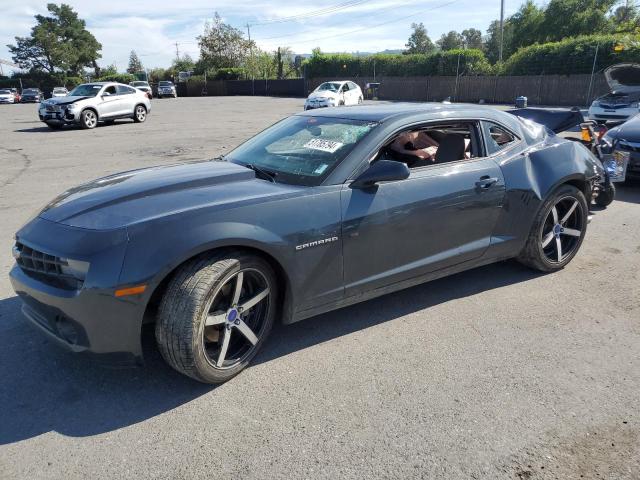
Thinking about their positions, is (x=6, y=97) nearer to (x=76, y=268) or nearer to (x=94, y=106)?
(x=94, y=106)

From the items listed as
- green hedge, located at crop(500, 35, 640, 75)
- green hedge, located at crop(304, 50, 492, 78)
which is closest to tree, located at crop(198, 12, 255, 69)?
green hedge, located at crop(304, 50, 492, 78)

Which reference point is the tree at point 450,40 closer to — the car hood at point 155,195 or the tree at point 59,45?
the tree at point 59,45

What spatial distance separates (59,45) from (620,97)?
85676 millimetres

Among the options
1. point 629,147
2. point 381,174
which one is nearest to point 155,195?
point 381,174

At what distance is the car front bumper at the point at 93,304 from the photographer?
101 inches

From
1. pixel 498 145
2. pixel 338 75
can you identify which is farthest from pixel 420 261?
pixel 338 75

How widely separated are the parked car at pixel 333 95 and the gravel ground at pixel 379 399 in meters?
23.1

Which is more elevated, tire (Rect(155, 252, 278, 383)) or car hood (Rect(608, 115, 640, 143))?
car hood (Rect(608, 115, 640, 143))

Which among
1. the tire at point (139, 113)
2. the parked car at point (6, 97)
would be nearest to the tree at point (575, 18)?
the tire at point (139, 113)

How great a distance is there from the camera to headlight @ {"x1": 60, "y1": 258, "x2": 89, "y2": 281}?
2600 millimetres

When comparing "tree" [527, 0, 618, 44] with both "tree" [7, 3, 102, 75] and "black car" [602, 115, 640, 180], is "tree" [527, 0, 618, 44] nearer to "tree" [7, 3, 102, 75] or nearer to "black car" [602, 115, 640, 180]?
"black car" [602, 115, 640, 180]

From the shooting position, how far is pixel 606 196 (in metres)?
6.49

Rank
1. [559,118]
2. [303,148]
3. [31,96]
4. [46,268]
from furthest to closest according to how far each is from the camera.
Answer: [31,96] → [559,118] → [303,148] → [46,268]

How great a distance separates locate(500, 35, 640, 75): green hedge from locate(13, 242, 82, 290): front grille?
31244 millimetres
